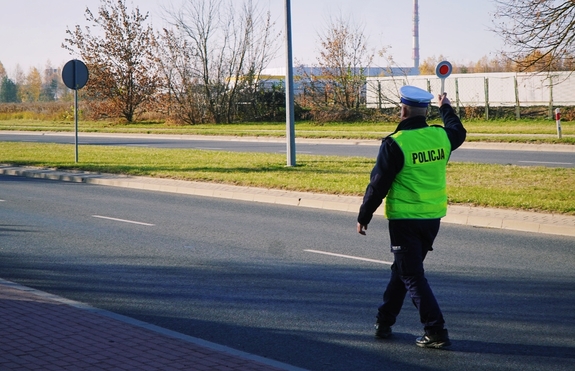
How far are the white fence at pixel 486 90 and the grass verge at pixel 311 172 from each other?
58.1 ft

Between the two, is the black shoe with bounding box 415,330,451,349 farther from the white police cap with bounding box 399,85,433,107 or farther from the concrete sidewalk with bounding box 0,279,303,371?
the white police cap with bounding box 399,85,433,107

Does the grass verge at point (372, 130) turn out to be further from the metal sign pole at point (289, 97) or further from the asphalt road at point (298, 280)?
the asphalt road at point (298, 280)

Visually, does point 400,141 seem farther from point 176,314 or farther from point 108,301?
point 108,301

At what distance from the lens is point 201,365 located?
5.57m

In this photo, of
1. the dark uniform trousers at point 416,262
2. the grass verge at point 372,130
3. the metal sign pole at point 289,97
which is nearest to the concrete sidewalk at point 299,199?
the metal sign pole at point 289,97

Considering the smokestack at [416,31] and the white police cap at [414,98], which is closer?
the white police cap at [414,98]

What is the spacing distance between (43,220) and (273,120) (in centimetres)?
3339

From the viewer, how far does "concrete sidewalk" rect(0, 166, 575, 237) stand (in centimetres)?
1178

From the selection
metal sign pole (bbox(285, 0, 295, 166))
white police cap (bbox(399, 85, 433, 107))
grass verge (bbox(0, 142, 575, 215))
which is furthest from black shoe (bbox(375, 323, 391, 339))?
metal sign pole (bbox(285, 0, 295, 166))

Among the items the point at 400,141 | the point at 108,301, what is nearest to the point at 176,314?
the point at 108,301

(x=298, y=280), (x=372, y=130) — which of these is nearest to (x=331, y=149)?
(x=372, y=130)

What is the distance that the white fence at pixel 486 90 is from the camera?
38.3 meters

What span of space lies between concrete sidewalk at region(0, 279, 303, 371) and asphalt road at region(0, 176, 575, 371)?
41cm

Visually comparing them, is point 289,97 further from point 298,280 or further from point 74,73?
point 298,280
